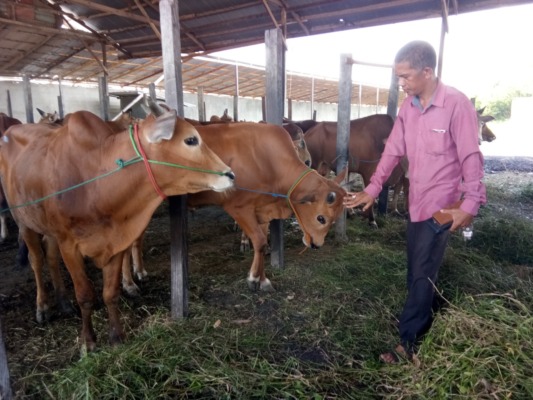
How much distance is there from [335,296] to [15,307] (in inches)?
126

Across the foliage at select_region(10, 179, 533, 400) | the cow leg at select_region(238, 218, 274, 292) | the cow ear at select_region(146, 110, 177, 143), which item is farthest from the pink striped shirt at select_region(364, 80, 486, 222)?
the cow leg at select_region(238, 218, 274, 292)

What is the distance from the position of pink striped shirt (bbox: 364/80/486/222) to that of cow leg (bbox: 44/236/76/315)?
10.6 feet

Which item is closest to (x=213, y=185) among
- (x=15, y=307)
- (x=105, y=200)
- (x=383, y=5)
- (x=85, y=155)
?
(x=105, y=200)

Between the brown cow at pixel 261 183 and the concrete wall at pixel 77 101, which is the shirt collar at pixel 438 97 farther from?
the concrete wall at pixel 77 101

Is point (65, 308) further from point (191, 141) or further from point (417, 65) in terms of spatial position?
point (417, 65)

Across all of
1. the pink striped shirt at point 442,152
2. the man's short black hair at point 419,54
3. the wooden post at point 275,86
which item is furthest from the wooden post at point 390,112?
the man's short black hair at point 419,54

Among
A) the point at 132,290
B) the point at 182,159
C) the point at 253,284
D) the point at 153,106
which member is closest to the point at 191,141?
the point at 182,159

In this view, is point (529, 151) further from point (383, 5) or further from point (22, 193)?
point (22, 193)

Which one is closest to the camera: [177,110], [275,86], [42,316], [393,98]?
[177,110]

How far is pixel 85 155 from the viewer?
282 centimetres

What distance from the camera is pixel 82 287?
303 cm

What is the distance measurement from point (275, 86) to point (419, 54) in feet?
7.56

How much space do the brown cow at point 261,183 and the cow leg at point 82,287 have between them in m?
1.04

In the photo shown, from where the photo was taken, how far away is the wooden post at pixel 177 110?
327cm
